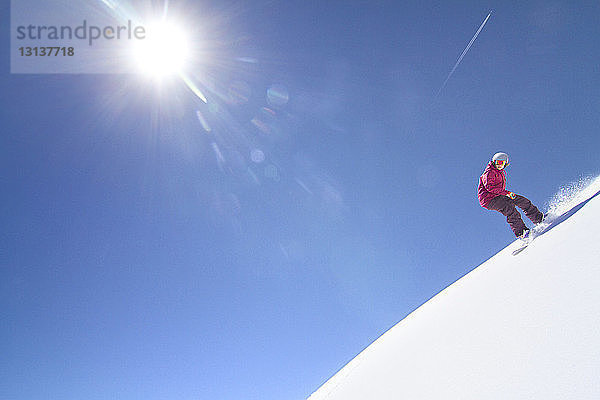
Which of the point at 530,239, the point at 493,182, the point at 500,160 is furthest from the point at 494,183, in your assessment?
the point at 530,239

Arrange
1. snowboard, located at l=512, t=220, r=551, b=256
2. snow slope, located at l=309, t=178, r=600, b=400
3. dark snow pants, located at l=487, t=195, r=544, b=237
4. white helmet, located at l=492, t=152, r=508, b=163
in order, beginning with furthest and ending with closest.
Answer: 1. white helmet, located at l=492, t=152, r=508, b=163
2. dark snow pants, located at l=487, t=195, r=544, b=237
3. snowboard, located at l=512, t=220, r=551, b=256
4. snow slope, located at l=309, t=178, r=600, b=400

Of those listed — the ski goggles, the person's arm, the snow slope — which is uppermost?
the ski goggles

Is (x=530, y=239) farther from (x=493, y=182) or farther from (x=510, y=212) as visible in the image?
(x=493, y=182)

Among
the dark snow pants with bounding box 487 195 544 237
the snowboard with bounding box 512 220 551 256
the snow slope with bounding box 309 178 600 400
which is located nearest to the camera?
the snow slope with bounding box 309 178 600 400

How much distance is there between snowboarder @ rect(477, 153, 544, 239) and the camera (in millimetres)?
5922

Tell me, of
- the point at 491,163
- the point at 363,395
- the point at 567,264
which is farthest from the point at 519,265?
the point at 491,163

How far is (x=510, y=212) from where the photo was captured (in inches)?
235

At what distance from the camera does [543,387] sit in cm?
146

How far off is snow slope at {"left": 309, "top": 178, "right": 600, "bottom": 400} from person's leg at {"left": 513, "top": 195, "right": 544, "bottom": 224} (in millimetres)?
2129

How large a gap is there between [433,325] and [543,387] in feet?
8.83

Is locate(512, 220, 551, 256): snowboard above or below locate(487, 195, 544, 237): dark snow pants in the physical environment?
below

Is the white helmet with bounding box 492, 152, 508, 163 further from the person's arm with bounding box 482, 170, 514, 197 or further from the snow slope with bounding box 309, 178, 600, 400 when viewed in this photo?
the snow slope with bounding box 309, 178, 600, 400

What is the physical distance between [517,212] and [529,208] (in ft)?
0.87

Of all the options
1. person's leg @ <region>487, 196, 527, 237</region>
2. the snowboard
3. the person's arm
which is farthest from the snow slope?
the person's arm
